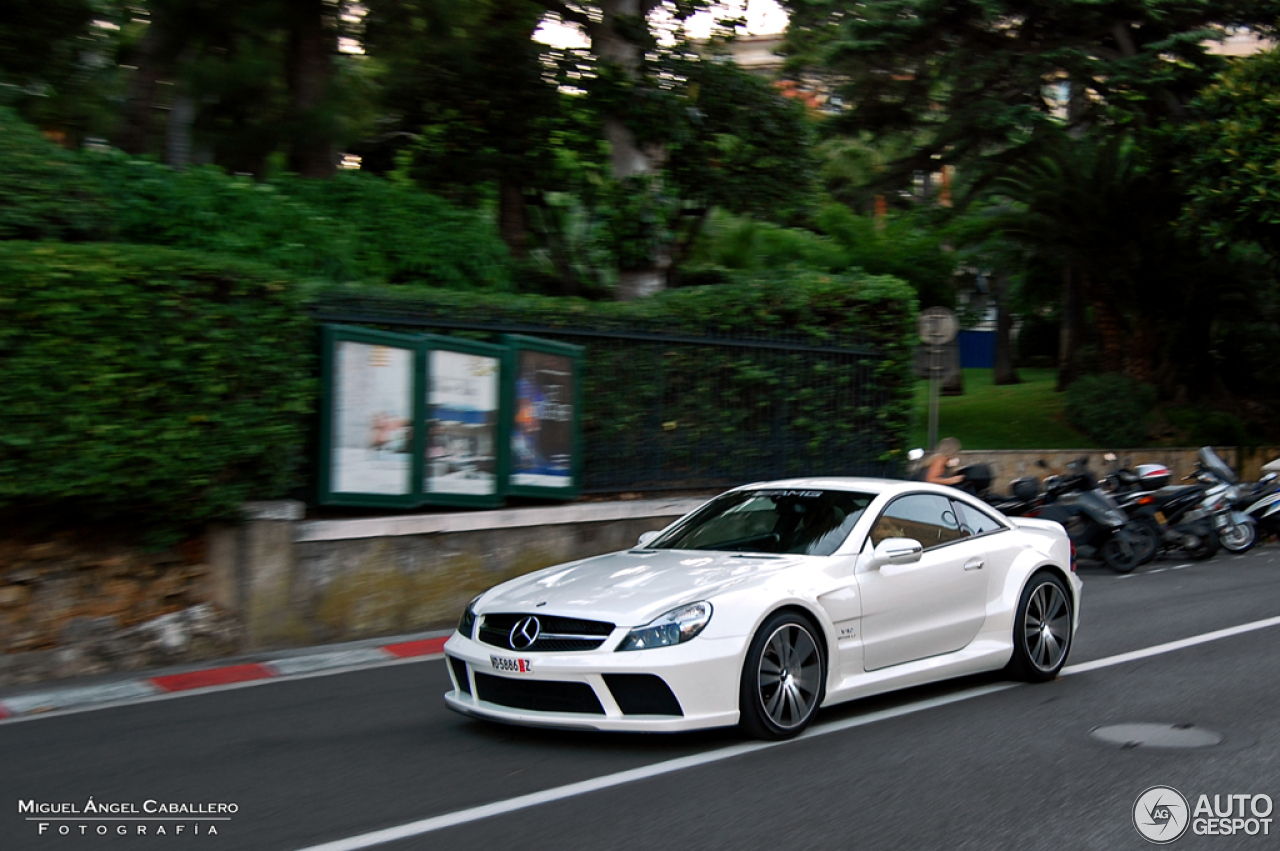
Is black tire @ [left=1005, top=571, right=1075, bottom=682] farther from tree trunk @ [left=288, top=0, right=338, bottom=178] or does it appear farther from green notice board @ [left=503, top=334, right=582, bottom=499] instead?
tree trunk @ [left=288, top=0, right=338, bottom=178]

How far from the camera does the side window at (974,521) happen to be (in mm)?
7934

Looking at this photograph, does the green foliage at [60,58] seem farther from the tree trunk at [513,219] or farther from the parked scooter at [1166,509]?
the parked scooter at [1166,509]

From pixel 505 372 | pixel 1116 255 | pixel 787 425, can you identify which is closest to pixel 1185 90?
pixel 1116 255

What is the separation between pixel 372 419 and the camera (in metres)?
A: 10.2

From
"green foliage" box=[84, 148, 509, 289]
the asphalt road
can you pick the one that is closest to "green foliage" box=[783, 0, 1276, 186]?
"green foliage" box=[84, 148, 509, 289]

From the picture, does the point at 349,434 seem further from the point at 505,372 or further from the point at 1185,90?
the point at 1185,90

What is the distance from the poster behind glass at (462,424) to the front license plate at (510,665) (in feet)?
15.0

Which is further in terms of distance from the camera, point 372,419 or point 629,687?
point 372,419

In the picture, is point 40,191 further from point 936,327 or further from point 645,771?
point 936,327

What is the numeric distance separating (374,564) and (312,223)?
12.6 ft

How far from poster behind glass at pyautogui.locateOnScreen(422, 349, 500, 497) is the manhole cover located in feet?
19.4

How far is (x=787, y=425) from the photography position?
14.5 meters

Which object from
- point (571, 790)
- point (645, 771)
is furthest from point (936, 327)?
point (571, 790)

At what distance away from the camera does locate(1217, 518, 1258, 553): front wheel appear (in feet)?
55.7
